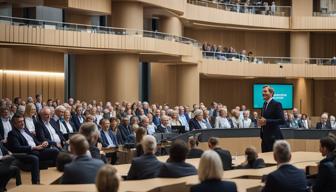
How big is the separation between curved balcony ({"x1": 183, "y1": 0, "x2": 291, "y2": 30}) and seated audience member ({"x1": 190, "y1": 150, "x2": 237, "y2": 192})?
30.4m

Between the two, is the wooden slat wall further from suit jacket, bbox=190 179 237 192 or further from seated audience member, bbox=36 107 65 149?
suit jacket, bbox=190 179 237 192

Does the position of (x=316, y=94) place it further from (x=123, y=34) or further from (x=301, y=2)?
(x=123, y=34)

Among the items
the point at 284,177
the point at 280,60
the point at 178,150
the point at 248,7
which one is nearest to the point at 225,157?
the point at 178,150

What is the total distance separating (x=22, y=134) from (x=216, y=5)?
91.5 ft

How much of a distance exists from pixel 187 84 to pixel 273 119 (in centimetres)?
2166

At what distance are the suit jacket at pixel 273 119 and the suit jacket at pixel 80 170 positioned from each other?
647cm

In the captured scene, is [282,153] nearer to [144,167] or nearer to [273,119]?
[144,167]

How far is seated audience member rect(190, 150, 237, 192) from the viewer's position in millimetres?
6738

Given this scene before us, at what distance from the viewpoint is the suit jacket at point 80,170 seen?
25.1 feet

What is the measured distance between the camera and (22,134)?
12.8m

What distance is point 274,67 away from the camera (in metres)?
40.9

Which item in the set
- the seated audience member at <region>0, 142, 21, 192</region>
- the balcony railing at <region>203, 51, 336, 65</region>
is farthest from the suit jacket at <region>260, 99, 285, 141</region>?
the balcony railing at <region>203, 51, 336, 65</region>

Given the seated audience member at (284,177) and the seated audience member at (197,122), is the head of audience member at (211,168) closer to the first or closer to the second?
the seated audience member at (284,177)

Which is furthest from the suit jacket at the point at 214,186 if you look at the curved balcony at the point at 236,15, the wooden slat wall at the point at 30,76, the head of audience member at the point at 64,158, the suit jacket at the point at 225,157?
the curved balcony at the point at 236,15
